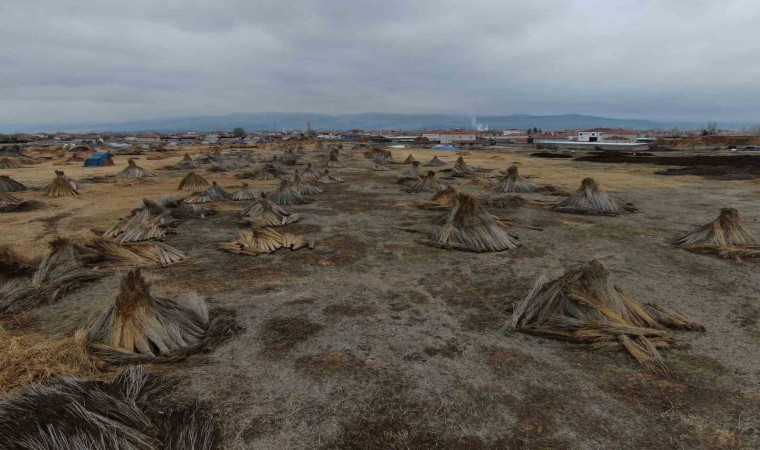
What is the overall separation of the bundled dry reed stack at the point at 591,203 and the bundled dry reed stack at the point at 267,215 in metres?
9.86

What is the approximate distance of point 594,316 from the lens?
5777 millimetres

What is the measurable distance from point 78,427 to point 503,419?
12.9ft

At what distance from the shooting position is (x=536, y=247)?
33.5 ft

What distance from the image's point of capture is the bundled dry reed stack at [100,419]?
3248 mm

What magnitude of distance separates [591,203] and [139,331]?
554 inches

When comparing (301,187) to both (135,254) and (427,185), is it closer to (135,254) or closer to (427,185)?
(427,185)

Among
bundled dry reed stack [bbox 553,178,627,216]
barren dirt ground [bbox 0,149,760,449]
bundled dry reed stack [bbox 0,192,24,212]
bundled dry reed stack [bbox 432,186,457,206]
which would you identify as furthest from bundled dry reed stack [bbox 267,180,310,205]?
bundled dry reed stack [bbox 553,178,627,216]

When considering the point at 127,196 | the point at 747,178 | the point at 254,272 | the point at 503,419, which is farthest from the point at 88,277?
the point at 747,178

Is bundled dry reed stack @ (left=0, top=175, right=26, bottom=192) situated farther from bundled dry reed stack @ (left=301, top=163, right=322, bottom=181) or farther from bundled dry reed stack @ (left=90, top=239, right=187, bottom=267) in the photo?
bundled dry reed stack @ (left=90, top=239, right=187, bottom=267)

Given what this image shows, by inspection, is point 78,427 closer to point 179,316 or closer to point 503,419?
point 179,316

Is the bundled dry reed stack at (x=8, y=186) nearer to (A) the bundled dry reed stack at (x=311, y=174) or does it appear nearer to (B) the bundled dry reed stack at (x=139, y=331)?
(A) the bundled dry reed stack at (x=311, y=174)

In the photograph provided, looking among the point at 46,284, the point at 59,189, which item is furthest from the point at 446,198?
the point at 59,189

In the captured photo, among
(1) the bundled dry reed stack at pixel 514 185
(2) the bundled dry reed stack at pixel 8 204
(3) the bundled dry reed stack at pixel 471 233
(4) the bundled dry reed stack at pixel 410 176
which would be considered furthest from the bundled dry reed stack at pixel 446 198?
(2) the bundled dry reed stack at pixel 8 204

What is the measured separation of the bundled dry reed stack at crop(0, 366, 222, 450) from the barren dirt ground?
0.33 m
